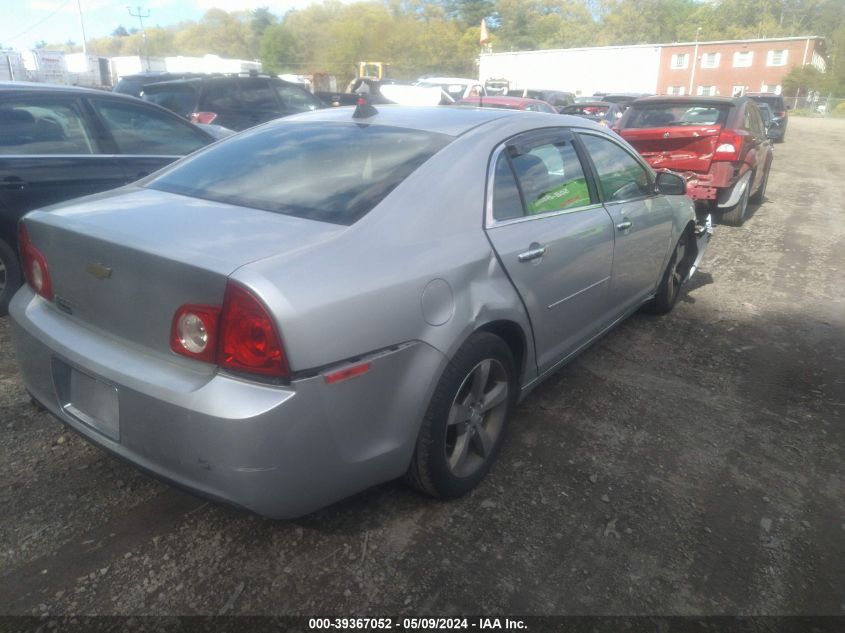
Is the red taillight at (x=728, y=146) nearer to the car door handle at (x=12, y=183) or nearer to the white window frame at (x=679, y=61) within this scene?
the car door handle at (x=12, y=183)

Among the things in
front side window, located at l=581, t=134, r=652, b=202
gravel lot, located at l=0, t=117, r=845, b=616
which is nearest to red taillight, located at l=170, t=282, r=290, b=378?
gravel lot, located at l=0, t=117, r=845, b=616

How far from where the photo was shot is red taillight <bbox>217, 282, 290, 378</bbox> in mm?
1971

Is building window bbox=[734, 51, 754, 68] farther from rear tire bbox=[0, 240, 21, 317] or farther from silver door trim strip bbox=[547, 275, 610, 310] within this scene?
rear tire bbox=[0, 240, 21, 317]

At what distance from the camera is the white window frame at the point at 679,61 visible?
187ft

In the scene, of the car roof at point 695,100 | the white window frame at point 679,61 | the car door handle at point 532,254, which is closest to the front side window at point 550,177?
the car door handle at point 532,254

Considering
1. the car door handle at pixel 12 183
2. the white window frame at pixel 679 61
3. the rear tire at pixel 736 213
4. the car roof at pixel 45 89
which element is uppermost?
the white window frame at pixel 679 61

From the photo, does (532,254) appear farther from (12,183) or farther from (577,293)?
(12,183)

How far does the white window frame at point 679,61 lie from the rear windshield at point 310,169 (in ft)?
202

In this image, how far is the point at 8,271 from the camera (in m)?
4.45

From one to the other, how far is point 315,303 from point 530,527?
1.31 meters

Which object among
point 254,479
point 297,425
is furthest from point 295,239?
point 254,479

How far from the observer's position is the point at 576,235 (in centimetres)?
334

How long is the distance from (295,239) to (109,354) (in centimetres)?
75

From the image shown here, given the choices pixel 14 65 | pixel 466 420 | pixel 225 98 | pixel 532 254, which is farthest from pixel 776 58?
pixel 466 420
